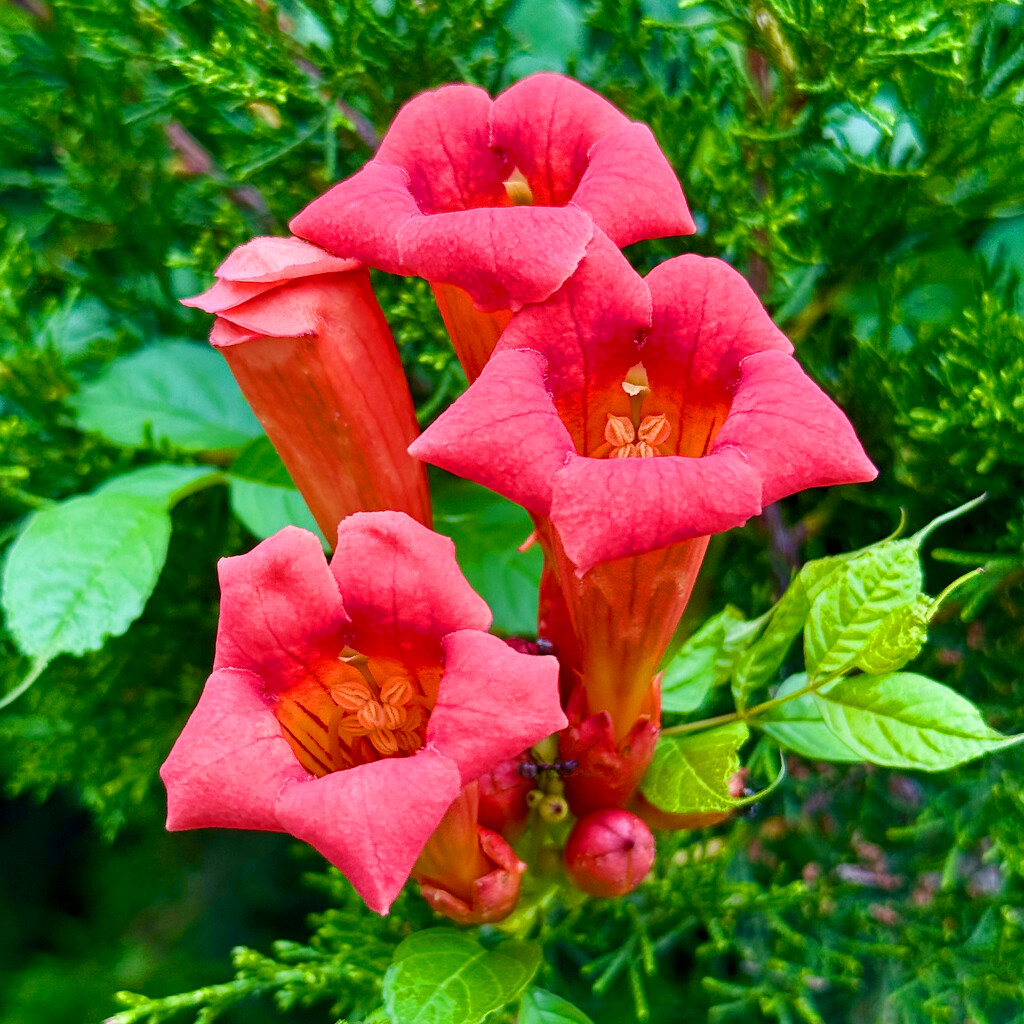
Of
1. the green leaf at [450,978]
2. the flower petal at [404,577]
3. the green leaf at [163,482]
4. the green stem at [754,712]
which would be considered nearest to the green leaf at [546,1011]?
the green leaf at [450,978]

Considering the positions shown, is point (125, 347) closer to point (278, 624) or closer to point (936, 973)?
point (278, 624)

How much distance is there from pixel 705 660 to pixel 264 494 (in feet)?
1.74

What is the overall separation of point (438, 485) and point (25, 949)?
1.41 meters

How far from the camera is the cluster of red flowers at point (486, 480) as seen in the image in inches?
→ 28.2

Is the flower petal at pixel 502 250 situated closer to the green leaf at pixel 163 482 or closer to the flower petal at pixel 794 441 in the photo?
the flower petal at pixel 794 441

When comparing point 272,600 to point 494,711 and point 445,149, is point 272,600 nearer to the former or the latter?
point 494,711

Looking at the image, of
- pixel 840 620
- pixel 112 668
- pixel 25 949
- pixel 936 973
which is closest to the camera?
pixel 840 620

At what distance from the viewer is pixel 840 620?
2.94 ft

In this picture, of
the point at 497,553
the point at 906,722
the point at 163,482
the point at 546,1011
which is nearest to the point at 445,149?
the point at 497,553

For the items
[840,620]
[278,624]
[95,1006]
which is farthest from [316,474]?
[95,1006]

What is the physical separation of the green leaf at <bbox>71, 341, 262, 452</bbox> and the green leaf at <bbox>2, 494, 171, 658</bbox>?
190mm

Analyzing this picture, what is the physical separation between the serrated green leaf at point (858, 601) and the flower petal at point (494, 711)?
0.94 feet

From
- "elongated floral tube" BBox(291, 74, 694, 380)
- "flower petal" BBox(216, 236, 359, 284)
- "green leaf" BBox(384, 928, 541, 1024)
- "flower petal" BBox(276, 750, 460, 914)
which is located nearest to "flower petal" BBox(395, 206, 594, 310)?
"elongated floral tube" BBox(291, 74, 694, 380)

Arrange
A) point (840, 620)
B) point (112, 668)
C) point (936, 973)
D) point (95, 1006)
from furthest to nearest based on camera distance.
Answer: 1. point (95, 1006)
2. point (112, 668)
3. point (936, 973)
4. point (840, 620)
